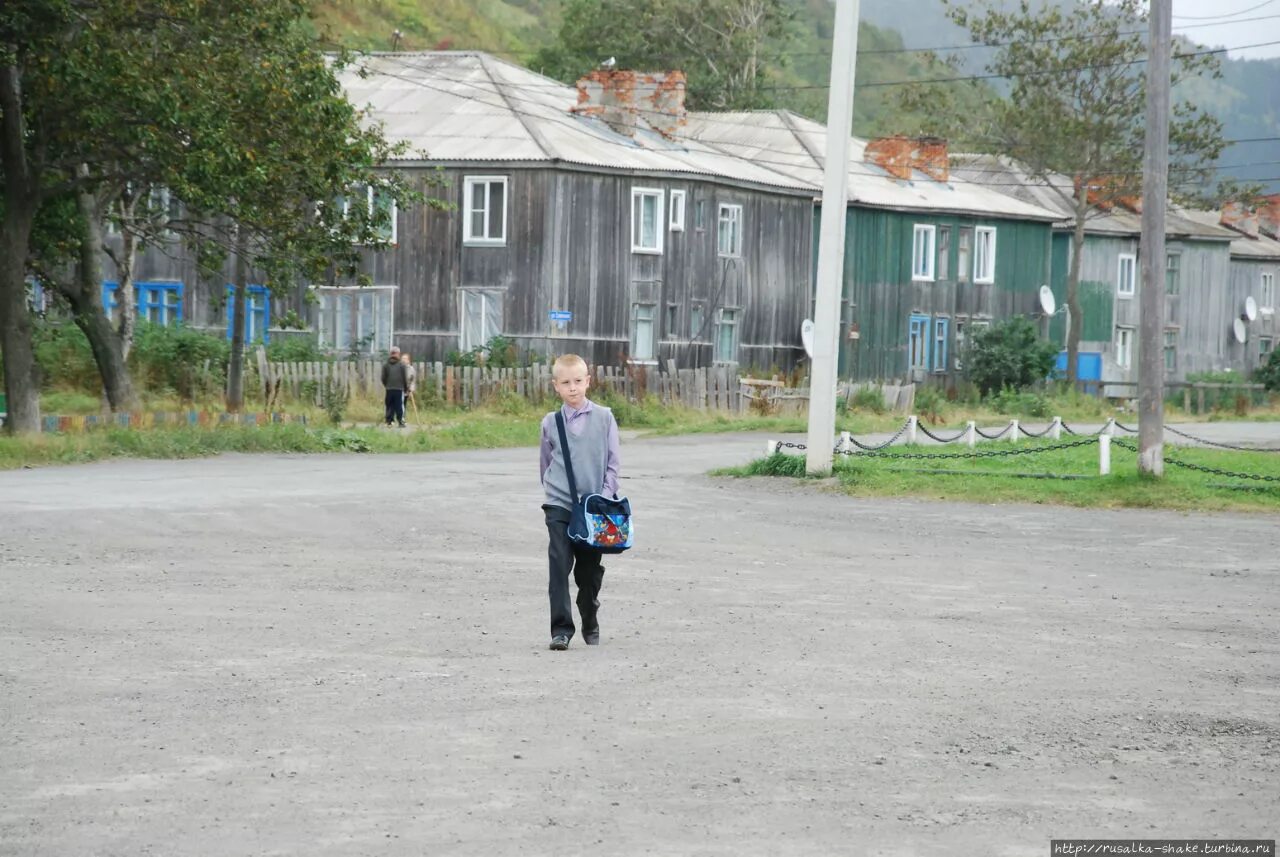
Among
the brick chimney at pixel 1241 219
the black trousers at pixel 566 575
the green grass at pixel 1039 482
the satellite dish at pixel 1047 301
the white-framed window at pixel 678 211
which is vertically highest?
the brick chimney at pixel 1241 219

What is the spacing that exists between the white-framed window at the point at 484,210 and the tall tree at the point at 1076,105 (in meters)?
23.7

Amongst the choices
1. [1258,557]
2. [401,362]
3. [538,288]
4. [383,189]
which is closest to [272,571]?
[1258,557]

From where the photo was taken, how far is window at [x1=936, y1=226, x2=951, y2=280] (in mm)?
59219

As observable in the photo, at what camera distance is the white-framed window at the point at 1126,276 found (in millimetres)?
70938

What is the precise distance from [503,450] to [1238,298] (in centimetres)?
5415

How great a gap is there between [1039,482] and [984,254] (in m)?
39.2

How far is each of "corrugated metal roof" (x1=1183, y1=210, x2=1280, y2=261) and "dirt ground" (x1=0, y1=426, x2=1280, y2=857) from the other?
64.8m

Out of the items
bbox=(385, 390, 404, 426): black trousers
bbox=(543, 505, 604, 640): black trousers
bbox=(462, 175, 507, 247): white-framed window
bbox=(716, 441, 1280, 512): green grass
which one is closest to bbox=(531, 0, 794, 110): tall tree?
bbox=(462, 175, 507, 247): white-framed window

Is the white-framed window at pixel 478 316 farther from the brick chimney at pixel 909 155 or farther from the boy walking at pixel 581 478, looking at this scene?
the boy walking at pixel 581 478

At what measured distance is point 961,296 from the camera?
197 feet

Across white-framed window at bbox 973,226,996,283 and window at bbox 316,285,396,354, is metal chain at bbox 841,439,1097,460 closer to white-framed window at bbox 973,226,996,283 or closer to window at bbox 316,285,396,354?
window at bbox 316,285,396,354

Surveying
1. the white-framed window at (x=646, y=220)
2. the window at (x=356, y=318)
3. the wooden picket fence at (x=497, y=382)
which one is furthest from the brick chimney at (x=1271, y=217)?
the window at (x=356, y=318)

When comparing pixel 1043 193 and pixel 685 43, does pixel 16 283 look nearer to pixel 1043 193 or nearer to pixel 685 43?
pixel 1043 193

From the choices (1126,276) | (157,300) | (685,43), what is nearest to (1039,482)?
(157,300)
